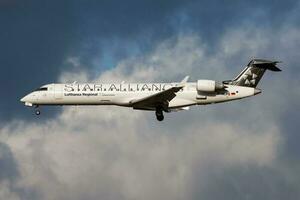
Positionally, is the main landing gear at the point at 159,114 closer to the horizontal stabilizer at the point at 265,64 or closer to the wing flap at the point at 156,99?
the wing flap at the point at 156,99

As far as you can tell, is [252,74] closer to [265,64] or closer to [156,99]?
[265,64]

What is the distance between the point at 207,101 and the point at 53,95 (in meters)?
14.4

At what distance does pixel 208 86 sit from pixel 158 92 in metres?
4.57

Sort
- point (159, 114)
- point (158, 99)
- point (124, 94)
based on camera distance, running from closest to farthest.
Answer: point (158, 99) < point (159, 114) < point (124, 94)

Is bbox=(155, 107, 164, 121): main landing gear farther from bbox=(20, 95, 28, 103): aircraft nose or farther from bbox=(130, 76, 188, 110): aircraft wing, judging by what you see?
bbox=(20, 95, 28, 103): aircraft nose

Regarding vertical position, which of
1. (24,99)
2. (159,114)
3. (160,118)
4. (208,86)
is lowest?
(160,118)

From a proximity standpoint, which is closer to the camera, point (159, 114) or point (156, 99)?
point (156, 99)

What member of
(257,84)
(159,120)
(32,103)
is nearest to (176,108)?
(159,120)

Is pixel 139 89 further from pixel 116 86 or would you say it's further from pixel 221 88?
pixel 221 88

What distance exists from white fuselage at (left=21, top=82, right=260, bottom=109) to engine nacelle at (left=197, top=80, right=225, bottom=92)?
627 millimetres

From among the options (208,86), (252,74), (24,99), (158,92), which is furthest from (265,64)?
(24,99)

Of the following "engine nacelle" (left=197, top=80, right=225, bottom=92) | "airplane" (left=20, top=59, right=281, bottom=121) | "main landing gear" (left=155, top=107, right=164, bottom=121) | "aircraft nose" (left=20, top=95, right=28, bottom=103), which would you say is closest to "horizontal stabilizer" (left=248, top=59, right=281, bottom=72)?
"airplane" (left=20, top=59, right=281, bottom=121)

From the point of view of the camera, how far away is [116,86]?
87812 millimetres

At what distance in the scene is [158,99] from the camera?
84.7 metres
